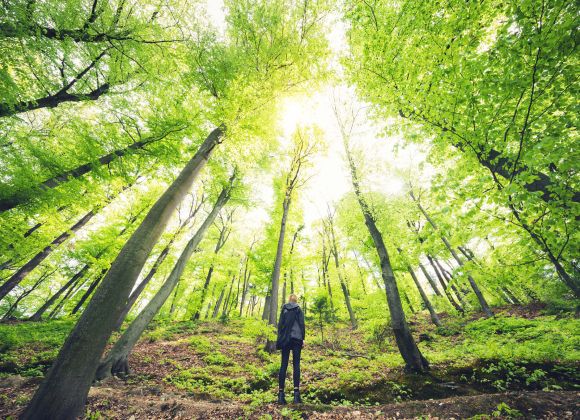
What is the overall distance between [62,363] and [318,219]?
17.7 m

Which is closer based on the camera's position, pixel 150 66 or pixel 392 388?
pixel 392 388

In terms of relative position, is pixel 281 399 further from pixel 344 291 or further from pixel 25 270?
pixel 25 270

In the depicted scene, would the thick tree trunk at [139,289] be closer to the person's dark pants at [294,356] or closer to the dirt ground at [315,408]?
the dirt ground at [315,408]

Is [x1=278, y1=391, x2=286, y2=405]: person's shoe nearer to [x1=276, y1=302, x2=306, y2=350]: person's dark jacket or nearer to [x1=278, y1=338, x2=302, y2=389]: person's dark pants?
[x1=278, y1=338, x2=302, y2=389]: person's dark pants

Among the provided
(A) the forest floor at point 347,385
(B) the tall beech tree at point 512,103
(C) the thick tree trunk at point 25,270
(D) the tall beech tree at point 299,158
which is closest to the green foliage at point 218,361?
(A) the forest floor at point 347,385

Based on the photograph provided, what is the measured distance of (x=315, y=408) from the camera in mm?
3309

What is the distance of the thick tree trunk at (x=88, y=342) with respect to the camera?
267cm

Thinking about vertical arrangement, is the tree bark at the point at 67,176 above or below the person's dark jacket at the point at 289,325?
above

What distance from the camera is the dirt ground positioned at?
2695 millimetres

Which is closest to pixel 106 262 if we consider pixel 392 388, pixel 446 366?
pixel 392 388

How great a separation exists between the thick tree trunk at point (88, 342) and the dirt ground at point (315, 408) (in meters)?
0.38

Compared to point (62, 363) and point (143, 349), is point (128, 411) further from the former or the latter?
point (143, 349)

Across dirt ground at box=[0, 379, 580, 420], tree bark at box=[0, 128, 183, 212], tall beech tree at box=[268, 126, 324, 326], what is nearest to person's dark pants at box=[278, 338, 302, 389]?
dirt ground at box=[0, 379, 580, 420]

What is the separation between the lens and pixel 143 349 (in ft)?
26.9
